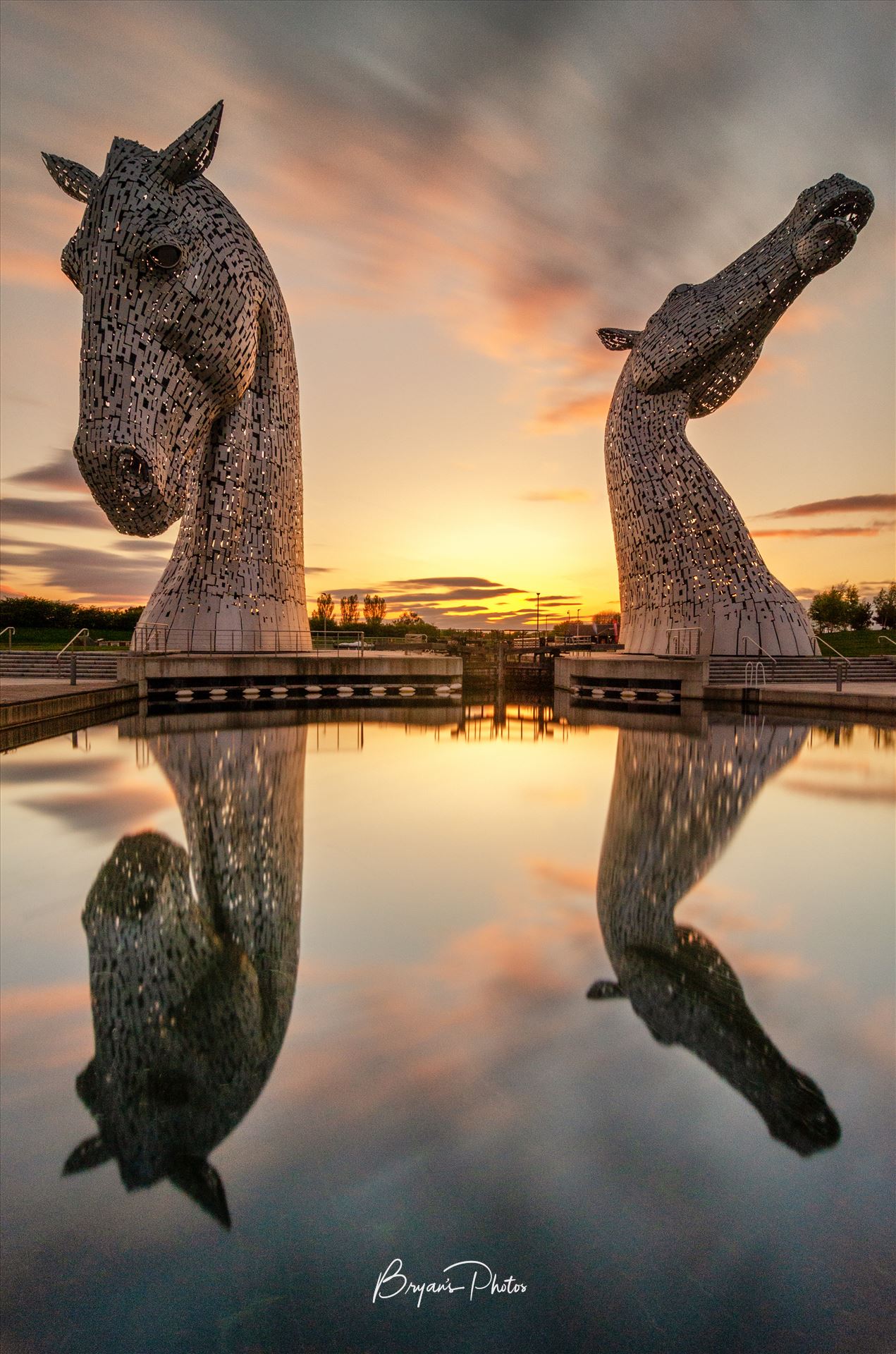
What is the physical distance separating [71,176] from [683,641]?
15709 millimetres

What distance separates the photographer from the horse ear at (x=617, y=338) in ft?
72.5

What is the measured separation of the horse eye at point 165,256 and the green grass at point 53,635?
21.9 meters

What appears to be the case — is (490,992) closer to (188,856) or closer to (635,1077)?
(635,1077)

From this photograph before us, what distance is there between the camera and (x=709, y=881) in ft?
14.5

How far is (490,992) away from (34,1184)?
1593mm

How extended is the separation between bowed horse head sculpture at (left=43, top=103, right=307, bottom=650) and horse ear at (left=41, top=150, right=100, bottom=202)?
33 millimetres

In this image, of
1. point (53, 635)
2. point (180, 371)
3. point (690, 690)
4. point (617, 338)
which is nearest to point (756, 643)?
point (690, 690)

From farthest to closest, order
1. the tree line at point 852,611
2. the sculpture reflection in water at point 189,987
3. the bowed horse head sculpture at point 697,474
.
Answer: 1. the tree line at point 852,611
2. the bowed horse head sculpture at point 697,474
3. the sculpture reflection in water at point 189,987

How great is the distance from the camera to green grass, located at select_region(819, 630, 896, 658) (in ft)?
99.7

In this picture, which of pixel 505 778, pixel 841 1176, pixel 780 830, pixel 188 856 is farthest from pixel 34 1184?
pixel 505 778

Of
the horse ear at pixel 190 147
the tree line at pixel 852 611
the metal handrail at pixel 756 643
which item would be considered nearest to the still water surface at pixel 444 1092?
the horse ear at pixel 190 147

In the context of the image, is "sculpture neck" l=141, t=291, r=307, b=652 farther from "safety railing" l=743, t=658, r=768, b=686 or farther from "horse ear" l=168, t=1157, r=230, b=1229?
"horse ear" l=168, t=1157, r=230, b=1229
